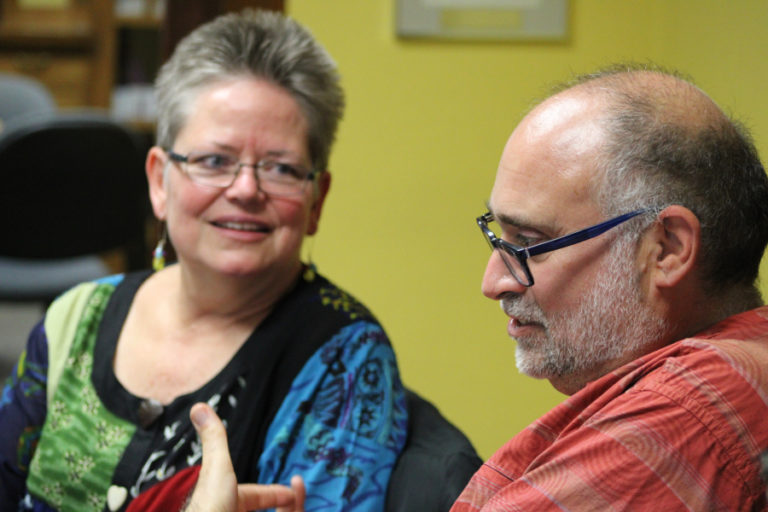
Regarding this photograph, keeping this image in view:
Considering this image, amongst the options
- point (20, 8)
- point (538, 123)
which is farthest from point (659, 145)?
point (20, 8)

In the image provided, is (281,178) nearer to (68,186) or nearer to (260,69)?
(260,69)

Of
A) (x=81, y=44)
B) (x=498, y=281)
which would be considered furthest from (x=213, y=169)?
(x=81, y=44)

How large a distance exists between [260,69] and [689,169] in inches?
33.9

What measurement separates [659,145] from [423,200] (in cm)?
158

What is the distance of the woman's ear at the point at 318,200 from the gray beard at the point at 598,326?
0.67 meters

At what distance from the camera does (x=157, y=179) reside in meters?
1.80

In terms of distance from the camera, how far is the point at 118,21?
18.8 ft

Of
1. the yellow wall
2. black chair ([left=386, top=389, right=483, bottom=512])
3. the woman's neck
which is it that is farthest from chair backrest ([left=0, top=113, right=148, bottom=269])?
black chair ([left=386, top=389, right=483, bottom=512])

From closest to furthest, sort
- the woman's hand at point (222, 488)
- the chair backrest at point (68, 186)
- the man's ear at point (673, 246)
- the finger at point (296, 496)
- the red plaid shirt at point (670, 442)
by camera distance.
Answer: the red plaid shirt at point (670, 442) → the man's ear at point (673, 246) → the woman's hand at point (222, 488) → the finger at point (296, 496) → the chair backrest at point (68, 186)

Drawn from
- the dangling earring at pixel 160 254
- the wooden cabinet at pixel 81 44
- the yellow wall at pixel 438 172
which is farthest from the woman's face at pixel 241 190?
the wooden cabinet at pixel 81 44

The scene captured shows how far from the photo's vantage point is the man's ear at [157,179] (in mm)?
1780

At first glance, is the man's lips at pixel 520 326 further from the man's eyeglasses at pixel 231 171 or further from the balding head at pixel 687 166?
the man's eyeglasses at pixel 231 171

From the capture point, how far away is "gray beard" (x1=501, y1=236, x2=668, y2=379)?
110 cm

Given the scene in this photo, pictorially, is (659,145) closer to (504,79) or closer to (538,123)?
(538,123)
